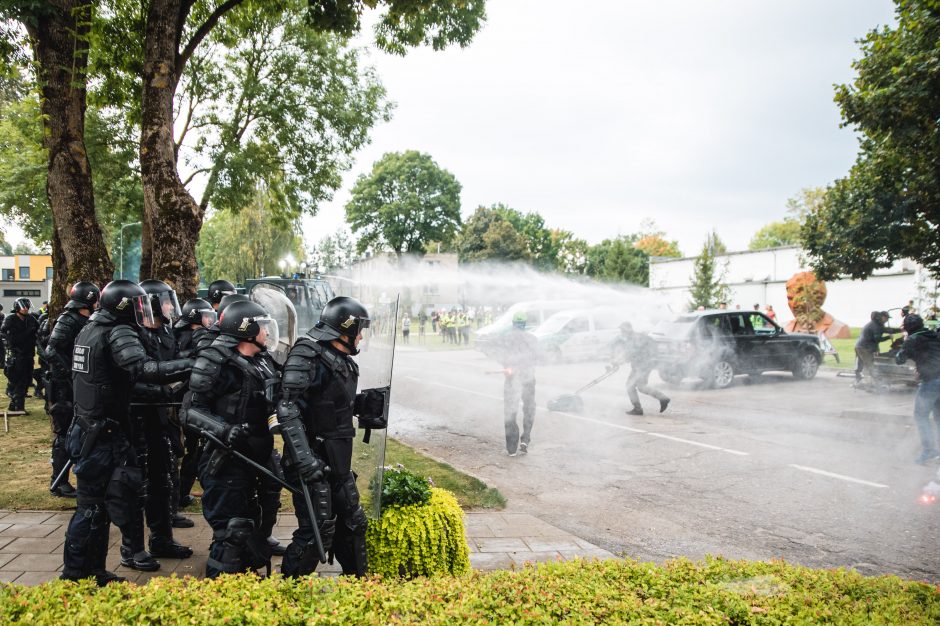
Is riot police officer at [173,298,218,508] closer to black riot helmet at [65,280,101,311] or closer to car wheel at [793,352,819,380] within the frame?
black riot helmet at [65,280,101,311]

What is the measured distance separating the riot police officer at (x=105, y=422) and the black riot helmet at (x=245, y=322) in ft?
2.53

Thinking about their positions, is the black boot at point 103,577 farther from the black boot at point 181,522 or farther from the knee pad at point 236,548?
the black boot at point 181,522

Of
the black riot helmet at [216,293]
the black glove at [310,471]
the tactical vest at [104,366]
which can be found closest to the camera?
the black glove at [310,471]

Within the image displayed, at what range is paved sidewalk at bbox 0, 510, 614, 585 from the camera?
4359mm

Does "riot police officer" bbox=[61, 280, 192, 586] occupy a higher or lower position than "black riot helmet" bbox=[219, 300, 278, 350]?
lower

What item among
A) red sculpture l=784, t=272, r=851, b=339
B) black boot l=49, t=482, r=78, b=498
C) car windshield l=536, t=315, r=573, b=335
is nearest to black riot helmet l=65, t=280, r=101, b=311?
black boot l=49, t=482, r=78, b=498

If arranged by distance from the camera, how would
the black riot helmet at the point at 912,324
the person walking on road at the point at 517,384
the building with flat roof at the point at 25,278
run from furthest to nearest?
1. the building with flat roof at the point at 25,278
2. the person walking on road at the point at 517,384
3. the black riot helmet at the point at 912,324

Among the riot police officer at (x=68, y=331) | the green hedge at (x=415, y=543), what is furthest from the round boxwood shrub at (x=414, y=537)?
the riot police officer at (x=68, y=331)

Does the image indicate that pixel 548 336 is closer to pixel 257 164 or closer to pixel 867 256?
pixel 867 256

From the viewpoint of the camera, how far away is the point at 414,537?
12.4 ft

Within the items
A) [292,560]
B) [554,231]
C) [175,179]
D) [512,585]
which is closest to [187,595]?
[292,560]

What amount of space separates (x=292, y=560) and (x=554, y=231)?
7866cm

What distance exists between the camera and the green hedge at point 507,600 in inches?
101

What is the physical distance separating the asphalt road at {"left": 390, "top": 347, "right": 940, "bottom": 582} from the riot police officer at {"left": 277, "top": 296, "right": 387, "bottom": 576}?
246 cm
